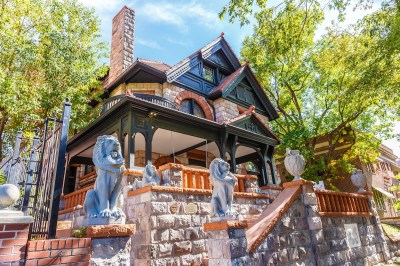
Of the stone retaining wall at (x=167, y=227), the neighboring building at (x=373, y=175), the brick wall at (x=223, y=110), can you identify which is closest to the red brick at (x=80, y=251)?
the stone retaining wall at (x=167, y=227)

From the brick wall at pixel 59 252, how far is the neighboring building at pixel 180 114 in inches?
171

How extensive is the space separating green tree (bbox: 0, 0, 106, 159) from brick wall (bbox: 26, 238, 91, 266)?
9.62 metres

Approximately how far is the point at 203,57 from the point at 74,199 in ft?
32.4

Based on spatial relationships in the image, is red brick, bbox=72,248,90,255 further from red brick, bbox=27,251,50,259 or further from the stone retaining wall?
the stone retaining wall

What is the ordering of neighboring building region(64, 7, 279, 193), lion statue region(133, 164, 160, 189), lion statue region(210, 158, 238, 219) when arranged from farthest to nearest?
neighboring building region(64, 7, 279, 193), lion statue region(133, 164, 160, 189), lion statue region(210, 158, 238, 219)

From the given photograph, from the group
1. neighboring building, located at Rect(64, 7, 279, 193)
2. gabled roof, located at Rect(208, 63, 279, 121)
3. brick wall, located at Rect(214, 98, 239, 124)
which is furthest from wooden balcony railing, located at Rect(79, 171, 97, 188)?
gabled roof, located at Rect(208, 63, 279, 121)

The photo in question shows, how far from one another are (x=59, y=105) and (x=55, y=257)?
11191 millimetres

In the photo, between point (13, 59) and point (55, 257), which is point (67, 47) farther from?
point (55, 257)

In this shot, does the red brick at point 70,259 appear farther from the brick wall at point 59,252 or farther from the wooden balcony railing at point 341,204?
the wooden balcony railing at point 341,204

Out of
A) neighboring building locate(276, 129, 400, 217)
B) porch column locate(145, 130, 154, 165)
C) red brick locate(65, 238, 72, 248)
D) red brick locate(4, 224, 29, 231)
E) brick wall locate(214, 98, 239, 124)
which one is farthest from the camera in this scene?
neighboring building locate(276, 129, 400, 217)

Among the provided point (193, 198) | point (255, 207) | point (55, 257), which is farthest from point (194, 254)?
point (55, 257)

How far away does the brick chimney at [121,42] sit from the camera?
14992 mm

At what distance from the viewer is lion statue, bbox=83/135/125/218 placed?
11.4ft

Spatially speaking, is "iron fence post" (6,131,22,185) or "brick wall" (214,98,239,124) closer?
"iron fence post" (6,131,22,185)
